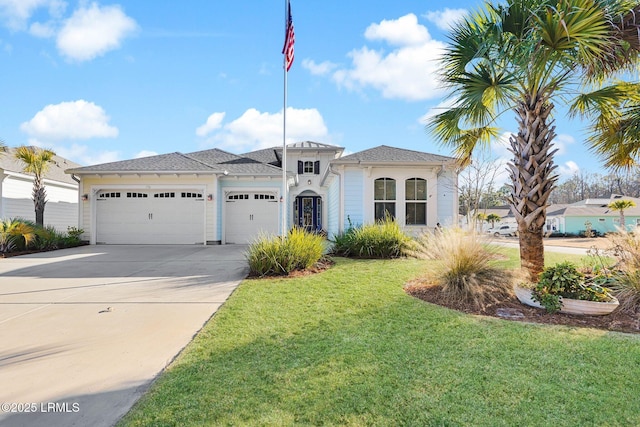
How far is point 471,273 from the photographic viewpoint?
15.6ft

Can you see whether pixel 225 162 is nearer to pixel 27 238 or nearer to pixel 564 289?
pixel 27 238

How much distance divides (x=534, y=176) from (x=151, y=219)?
1376cm

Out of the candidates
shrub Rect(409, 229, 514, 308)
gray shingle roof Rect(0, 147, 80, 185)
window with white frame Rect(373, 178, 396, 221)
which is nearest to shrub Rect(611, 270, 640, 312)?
shrub Rect(409, 229, 514, 308)

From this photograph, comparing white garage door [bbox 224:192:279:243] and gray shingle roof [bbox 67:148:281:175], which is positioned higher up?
gray shingle roof [bbox 67:148:281:175]

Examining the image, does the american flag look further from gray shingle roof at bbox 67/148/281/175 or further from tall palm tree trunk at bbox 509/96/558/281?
gray shingle roof at bbox 67/148/281/175

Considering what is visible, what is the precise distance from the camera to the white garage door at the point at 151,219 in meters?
13.4

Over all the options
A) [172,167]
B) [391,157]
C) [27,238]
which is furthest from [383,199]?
[27,238]

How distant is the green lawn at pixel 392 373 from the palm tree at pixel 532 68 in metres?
2.36

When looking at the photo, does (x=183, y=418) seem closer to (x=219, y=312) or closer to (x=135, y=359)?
(x=135, y=359)

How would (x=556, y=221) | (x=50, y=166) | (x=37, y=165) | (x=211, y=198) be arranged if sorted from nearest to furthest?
(x=37, y=165)
(x=211, y=198)
(x=50, y=166)
(x=556, y=221)

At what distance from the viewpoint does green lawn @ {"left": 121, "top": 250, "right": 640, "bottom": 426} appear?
2.04 m

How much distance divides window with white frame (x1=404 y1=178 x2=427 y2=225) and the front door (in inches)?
271

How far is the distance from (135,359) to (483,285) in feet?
15.1

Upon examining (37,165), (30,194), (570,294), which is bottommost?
(570,294)
